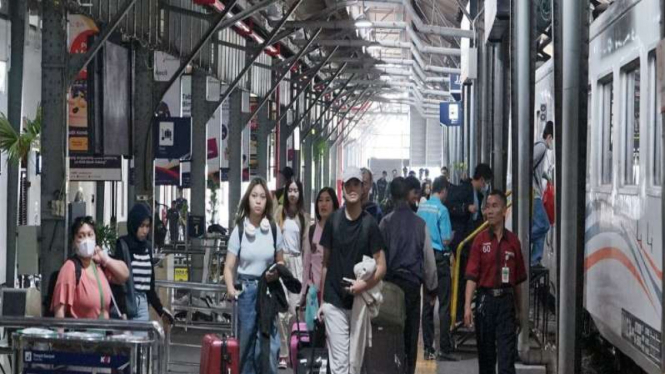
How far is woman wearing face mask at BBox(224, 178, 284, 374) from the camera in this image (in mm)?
10992

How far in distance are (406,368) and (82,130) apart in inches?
281

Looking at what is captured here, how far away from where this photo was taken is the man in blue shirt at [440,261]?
14.9 metres

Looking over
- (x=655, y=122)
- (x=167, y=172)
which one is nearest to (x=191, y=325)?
(x=655, y=122)

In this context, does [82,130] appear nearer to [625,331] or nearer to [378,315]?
[378,315]

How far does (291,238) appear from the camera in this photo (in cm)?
1388

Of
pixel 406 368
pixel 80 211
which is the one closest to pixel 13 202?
pixel 80 211

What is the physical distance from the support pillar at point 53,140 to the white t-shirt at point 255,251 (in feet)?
11.7

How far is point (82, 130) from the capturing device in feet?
58.6

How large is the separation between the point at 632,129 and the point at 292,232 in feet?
13.8

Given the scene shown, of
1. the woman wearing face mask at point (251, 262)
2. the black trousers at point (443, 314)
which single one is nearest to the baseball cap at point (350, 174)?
the woman wearing face mask at point (251, 262)

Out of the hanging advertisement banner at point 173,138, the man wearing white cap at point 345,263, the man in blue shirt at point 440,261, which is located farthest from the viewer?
the hanging advertisement banner at point 173,138

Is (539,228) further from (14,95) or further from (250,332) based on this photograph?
(14,95)

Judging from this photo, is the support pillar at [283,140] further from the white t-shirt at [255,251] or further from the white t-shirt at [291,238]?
the white t-shirt at [255,251]

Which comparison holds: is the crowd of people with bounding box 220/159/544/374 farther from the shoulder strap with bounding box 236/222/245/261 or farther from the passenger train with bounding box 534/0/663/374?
the passenger train with bounding box 534/0/663/374
